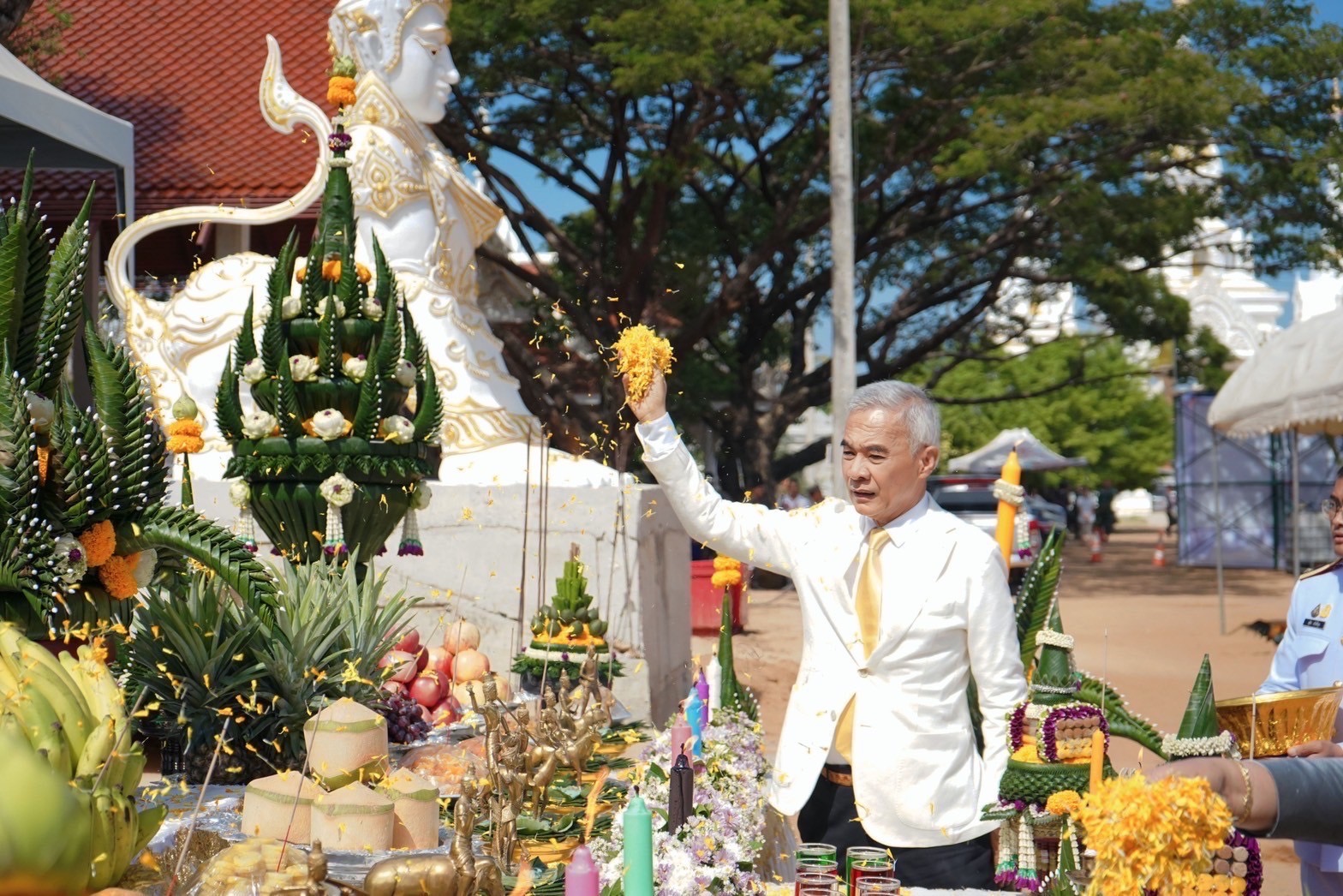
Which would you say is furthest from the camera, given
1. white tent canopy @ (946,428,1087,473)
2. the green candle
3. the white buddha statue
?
white tent canopy @ (946,428,1087,473)

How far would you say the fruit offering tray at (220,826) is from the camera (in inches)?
110

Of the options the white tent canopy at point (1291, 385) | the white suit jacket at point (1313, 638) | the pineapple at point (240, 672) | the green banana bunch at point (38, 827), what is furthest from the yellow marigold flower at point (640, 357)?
the white tent canopy at point (1291, 385)

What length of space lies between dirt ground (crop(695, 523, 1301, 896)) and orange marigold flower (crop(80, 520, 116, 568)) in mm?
3576

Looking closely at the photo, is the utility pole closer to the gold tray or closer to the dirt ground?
the dirt ground

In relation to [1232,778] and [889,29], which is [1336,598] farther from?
[889,29]

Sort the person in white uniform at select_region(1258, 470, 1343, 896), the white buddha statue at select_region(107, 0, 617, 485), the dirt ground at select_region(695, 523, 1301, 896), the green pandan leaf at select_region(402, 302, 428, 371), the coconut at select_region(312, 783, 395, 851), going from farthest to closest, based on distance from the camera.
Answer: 1. the dirt ground at select_region(695, 523, 1301, 896)
2. the white buddha statue at select_region(107, 0, 617, 485)
3. the green pandan leaf at select_region(402, 302, 428, 371)
4. the person in white uniform at select_region(1258, 470, 1343, 896)
5. the coconut at select_region(312, 783, 395, 851)

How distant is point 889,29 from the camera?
50.2 ft

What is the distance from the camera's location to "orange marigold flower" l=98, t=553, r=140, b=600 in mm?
3219

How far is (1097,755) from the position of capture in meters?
2.48

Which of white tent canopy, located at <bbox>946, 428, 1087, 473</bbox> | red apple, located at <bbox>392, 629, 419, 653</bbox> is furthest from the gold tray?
white tent canopy, located at <bbox>946, 428, 1087, 473</bbox>

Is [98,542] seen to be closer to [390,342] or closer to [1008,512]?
[390,342]

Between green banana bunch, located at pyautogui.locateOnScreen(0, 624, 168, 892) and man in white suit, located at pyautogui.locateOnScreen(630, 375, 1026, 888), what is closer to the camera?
green banana bunch, located at pyautogui.locateOnScreen(0, 624, 168, 892)

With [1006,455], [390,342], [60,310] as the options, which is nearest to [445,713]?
[390,342]

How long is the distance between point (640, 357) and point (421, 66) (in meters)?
6.43
